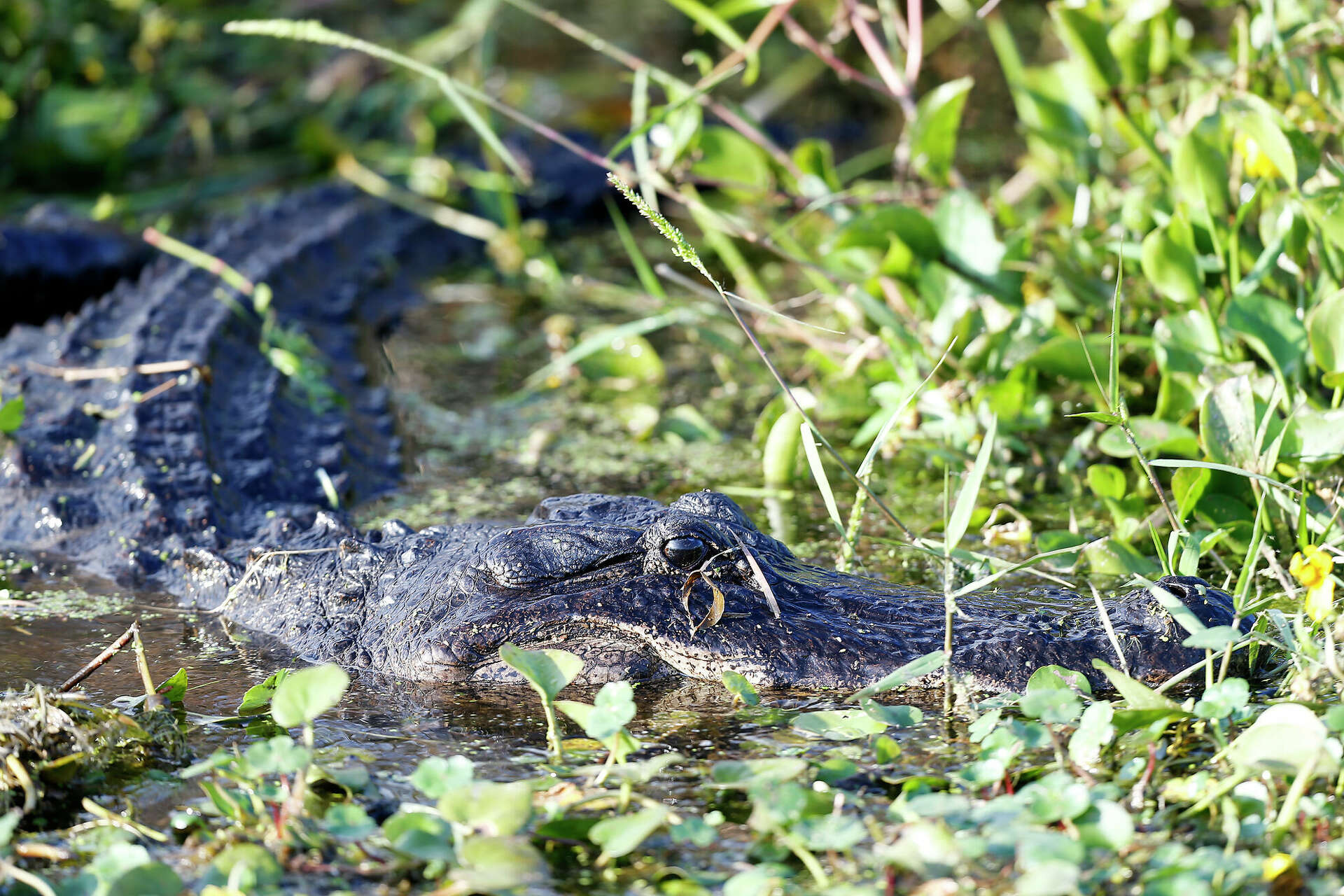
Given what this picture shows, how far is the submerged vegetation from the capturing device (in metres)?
2.01

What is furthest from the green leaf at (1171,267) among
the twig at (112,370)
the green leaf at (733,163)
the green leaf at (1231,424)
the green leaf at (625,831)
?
the twig at (112,370)

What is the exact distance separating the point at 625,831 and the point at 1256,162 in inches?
99.4

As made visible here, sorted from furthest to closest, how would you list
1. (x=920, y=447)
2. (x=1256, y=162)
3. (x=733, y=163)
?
(x=733, y=163) < (x=920, y=447) < (x=1256, y=162)

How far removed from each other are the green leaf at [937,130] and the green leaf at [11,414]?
2.79 m

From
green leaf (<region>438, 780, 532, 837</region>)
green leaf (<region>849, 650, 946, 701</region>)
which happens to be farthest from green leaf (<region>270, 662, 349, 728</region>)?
green leaf (<region>849, 650, 946, 701</region>)

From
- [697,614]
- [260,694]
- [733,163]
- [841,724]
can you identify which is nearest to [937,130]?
[733,163]

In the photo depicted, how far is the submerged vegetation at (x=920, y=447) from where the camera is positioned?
2.01 m

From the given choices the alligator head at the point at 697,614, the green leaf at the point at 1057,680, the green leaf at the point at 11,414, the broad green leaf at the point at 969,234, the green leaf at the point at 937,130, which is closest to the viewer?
the green leaf at the point at 1057,680

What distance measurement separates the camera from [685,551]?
263 centimetres

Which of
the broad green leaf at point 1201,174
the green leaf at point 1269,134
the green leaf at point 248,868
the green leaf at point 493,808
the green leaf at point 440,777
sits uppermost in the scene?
Answer: the green leaf at point 1269,134

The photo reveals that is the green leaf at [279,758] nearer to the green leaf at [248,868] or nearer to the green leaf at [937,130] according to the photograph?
the green leaf at [248,868]

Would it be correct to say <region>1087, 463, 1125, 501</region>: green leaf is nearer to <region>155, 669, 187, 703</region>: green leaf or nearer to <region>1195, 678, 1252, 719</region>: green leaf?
<region>1195, 678, 1252, 719</region>: green leaf

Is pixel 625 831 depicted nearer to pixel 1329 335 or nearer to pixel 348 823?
pixel 348 823

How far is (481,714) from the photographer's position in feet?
8.78
